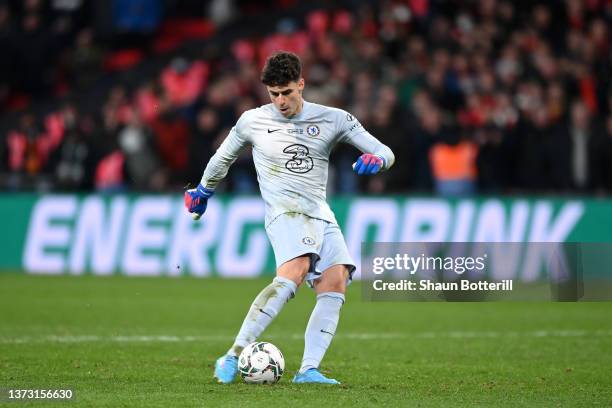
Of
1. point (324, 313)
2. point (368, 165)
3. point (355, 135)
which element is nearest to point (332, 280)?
point (324, 313)

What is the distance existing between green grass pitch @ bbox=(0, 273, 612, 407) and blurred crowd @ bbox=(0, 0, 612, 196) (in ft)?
10.4

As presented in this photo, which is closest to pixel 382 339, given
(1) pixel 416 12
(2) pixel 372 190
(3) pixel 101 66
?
(2) pixel 372 190

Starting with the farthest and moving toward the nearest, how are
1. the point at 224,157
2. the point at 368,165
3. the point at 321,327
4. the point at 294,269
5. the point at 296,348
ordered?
the point at 296,348, the point at 224,157, the point at 321,327, the point at 294,269, the point at 368,165

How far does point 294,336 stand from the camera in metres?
12.4

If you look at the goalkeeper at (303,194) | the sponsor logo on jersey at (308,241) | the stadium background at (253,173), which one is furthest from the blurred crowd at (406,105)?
the sponsor logo on jersey at (308,241)

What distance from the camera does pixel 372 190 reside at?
66.3ft

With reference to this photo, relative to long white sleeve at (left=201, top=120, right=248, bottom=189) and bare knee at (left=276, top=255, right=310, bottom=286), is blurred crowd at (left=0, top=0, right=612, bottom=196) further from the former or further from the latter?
bare knee at (left=276, top=255, right=310, bottom=286)

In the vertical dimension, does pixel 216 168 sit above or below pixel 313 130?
below

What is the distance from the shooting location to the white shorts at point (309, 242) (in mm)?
8633

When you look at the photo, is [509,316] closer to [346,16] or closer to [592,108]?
[592,108]

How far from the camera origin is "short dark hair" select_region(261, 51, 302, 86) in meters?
8.48

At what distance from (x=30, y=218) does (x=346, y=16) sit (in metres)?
8.18

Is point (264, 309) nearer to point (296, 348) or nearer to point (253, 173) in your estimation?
point (296, 348)

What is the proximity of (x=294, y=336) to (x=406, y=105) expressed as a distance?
1042 centimetres
